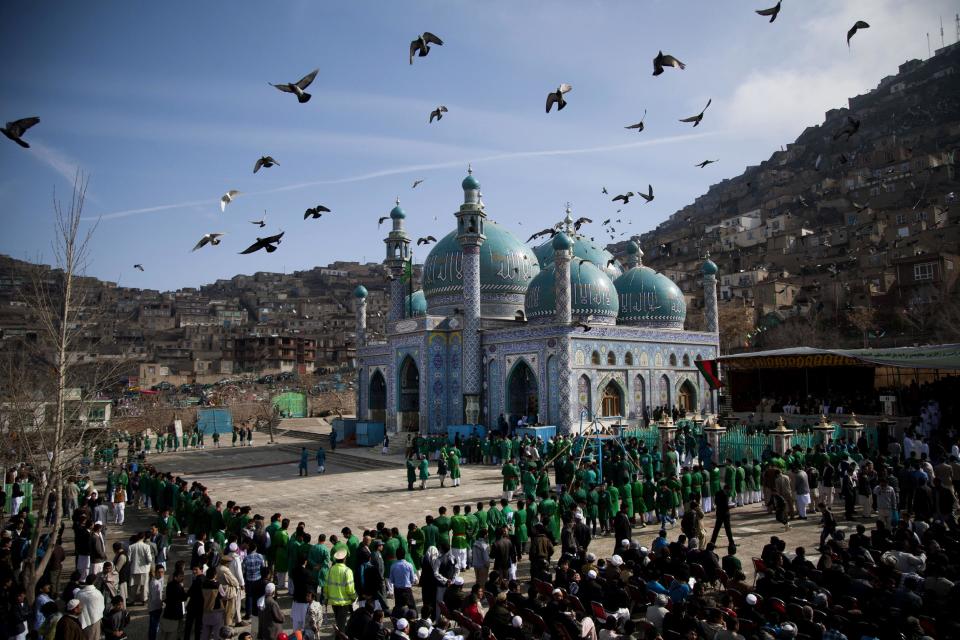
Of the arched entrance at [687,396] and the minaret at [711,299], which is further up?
the minaret at [711,299]

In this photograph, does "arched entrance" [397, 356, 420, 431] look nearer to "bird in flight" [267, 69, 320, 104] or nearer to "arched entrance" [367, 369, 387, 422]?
"arched entrance" [367, 369, 387, 422]

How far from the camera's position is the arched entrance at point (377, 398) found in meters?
36.8

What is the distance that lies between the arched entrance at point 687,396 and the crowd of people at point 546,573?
18.9 metres

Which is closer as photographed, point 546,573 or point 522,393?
point 546,573

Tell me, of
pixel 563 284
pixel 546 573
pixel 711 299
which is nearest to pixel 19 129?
pixel 546 573

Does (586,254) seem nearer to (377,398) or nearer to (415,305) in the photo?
(415,305)

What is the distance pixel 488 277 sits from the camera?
35188mm

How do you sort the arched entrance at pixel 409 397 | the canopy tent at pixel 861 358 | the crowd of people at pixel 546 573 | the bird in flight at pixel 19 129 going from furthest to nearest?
the arched entrance at pixel 409 397
the canopy tent at pixel 861 358
the bird in flight at pixel 19 129
the crowd of people at pixel 546 573

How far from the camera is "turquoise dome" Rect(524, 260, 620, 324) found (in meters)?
32.3

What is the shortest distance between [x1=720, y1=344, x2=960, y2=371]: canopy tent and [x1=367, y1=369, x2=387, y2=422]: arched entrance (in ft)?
58.4

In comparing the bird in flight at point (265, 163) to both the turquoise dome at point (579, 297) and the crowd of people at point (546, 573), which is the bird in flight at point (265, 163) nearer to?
the crowd of people at point (546, 573)

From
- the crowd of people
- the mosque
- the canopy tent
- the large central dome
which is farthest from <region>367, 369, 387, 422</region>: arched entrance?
the crowd of people

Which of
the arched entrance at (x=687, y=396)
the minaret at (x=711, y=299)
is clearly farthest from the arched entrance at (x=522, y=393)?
the minaret at (x=711, y=299)

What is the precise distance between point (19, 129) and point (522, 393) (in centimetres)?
2379
